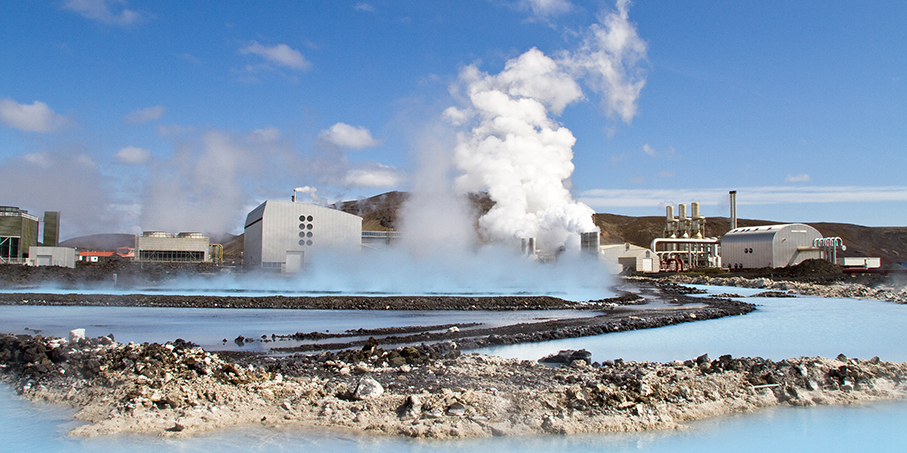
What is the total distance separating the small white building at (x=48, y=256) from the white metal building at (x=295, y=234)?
2937 centimetres

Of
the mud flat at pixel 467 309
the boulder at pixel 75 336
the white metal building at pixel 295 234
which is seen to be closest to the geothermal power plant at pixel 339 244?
the white metal building at pixel 295 234

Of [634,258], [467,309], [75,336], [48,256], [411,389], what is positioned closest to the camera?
[411,389]

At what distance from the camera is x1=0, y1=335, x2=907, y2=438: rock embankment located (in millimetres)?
8203

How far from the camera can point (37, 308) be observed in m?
28.4

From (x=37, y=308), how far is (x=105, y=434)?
26.0m

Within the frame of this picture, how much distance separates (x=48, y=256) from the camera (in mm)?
75750

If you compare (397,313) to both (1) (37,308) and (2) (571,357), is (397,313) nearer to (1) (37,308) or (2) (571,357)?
(2) (571,357)

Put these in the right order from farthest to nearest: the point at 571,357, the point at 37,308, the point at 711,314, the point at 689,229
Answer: the point at 689,229 < the point at 37,308 < the point at 711,314 < the point at 571,357

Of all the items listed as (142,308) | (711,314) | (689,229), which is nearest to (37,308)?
(142,308)

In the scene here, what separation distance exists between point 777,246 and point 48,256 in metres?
95.9

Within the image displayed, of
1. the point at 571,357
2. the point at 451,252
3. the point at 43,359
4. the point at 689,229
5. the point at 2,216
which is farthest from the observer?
the point at 689,229

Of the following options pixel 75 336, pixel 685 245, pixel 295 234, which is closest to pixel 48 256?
pixel 295 234

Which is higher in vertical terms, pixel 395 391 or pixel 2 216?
pixel 2 216

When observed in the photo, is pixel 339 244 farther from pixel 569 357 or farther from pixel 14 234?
pixel 569 357
